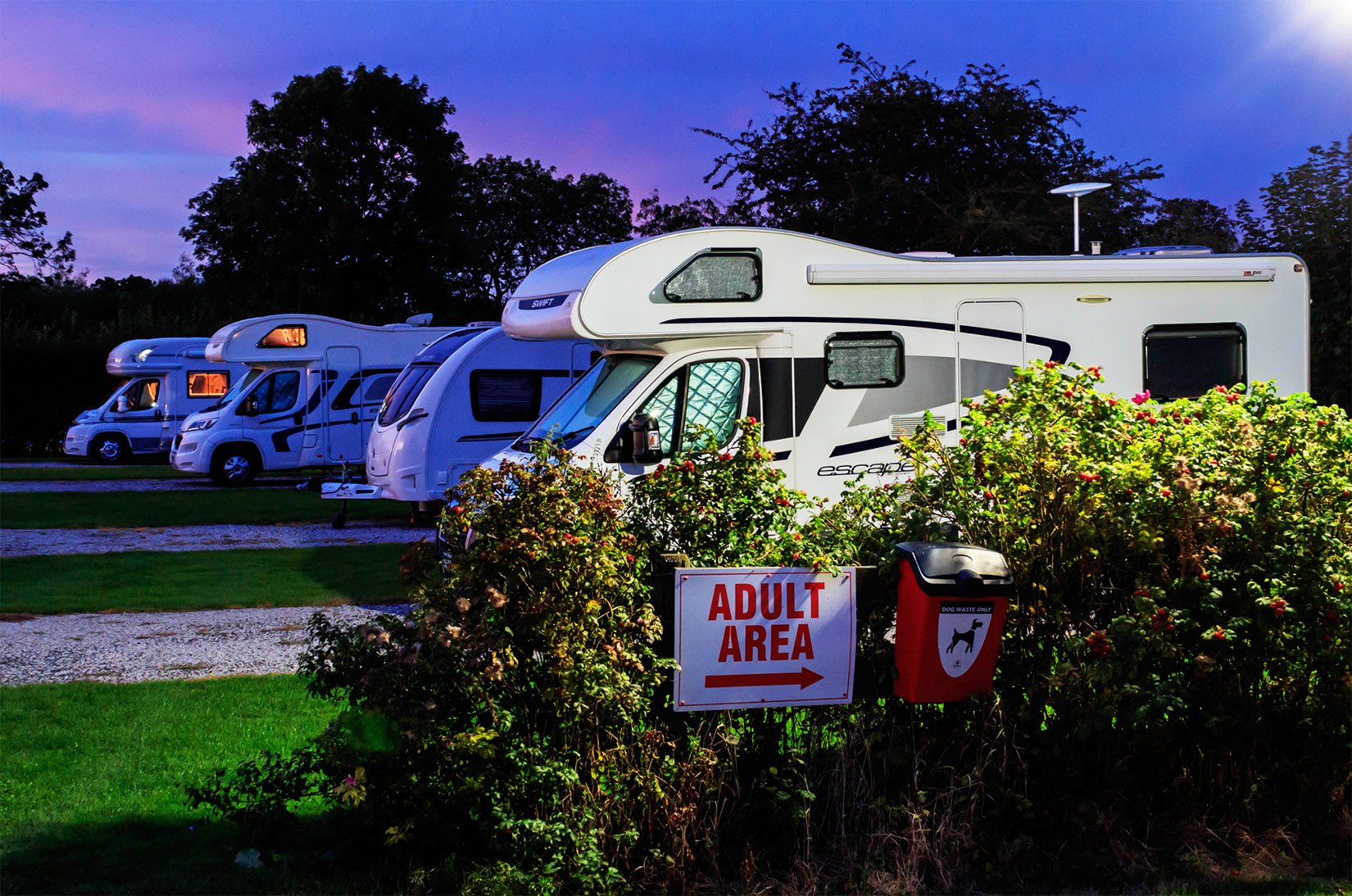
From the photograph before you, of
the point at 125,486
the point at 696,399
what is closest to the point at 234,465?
the point at 125,486

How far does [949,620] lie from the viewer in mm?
4473

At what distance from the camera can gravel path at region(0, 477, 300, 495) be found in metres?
23.2

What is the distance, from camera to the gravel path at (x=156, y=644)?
833 centimetres

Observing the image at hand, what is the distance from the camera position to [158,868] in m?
4.62

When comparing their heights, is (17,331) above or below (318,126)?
below

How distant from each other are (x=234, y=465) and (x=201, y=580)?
11.8 m

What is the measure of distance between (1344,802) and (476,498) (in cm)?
346

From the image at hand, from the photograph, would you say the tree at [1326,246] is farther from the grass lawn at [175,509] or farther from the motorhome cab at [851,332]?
the grass lawn at [175,509]

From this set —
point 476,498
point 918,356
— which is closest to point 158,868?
point 476,498

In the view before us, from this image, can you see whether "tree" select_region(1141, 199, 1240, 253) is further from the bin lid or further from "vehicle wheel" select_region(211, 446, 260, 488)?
the bin lid

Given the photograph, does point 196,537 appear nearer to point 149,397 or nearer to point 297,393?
point 297,393

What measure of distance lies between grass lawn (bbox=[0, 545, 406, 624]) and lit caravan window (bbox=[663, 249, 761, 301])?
12.3 ft

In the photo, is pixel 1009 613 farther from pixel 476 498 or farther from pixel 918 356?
pixel 918 356

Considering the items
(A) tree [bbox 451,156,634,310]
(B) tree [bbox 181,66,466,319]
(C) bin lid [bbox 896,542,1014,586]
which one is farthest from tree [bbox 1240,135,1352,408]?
(A) tree [bbox 451,156,634,310]
